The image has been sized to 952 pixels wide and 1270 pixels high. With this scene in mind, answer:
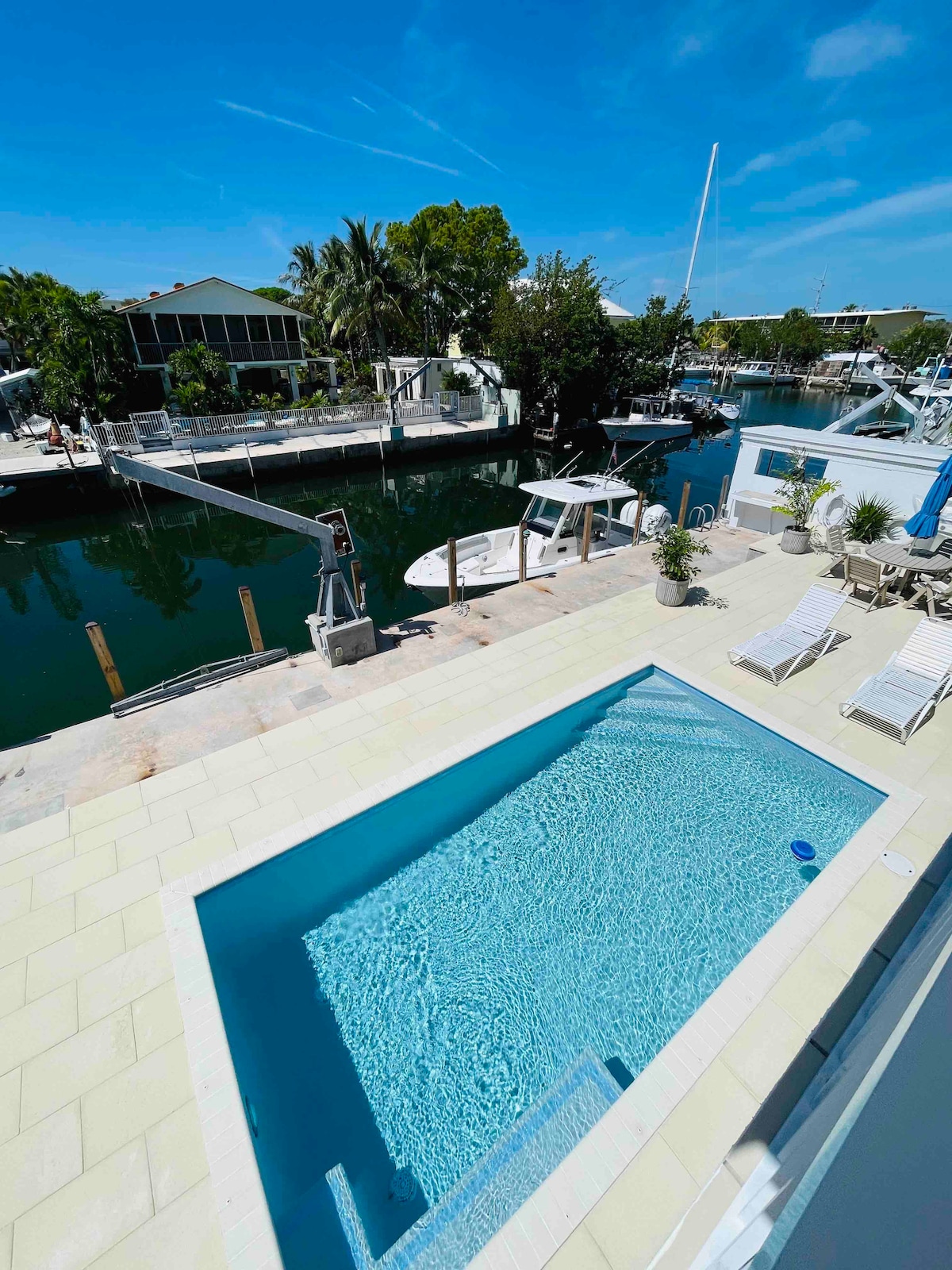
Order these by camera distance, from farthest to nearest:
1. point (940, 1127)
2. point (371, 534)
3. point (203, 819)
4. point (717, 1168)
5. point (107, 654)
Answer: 1. point (371, 534)
2. point (107, 654)
3. point (203, 819)
4. point (717, 1168)
5. point (940, 1127)

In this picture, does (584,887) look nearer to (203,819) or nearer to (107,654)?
(203,819)

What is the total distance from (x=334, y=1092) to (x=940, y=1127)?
3.99m

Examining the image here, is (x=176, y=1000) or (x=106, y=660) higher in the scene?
(x=106, y=660)

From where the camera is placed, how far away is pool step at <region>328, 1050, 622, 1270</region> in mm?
3068

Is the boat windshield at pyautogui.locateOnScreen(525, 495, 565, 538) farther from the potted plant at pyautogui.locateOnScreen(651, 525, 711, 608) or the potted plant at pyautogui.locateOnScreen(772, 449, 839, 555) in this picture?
the potted plant at pyautogui.locateOnScreen(772, 449, 839, 555)

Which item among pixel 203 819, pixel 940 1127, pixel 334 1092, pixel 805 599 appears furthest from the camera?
pixel 805 599

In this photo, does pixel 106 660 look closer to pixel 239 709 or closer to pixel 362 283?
pixel 239 709

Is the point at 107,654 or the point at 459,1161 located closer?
the point at 459,1161

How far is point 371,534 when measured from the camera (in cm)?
1816

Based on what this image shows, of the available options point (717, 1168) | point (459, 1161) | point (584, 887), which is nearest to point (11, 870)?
point (459, 1161)

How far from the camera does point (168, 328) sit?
82.8ft

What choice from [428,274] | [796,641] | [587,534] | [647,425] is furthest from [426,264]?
[796,641]

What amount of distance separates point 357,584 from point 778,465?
1205cm

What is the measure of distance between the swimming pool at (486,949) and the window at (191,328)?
28.4 m
